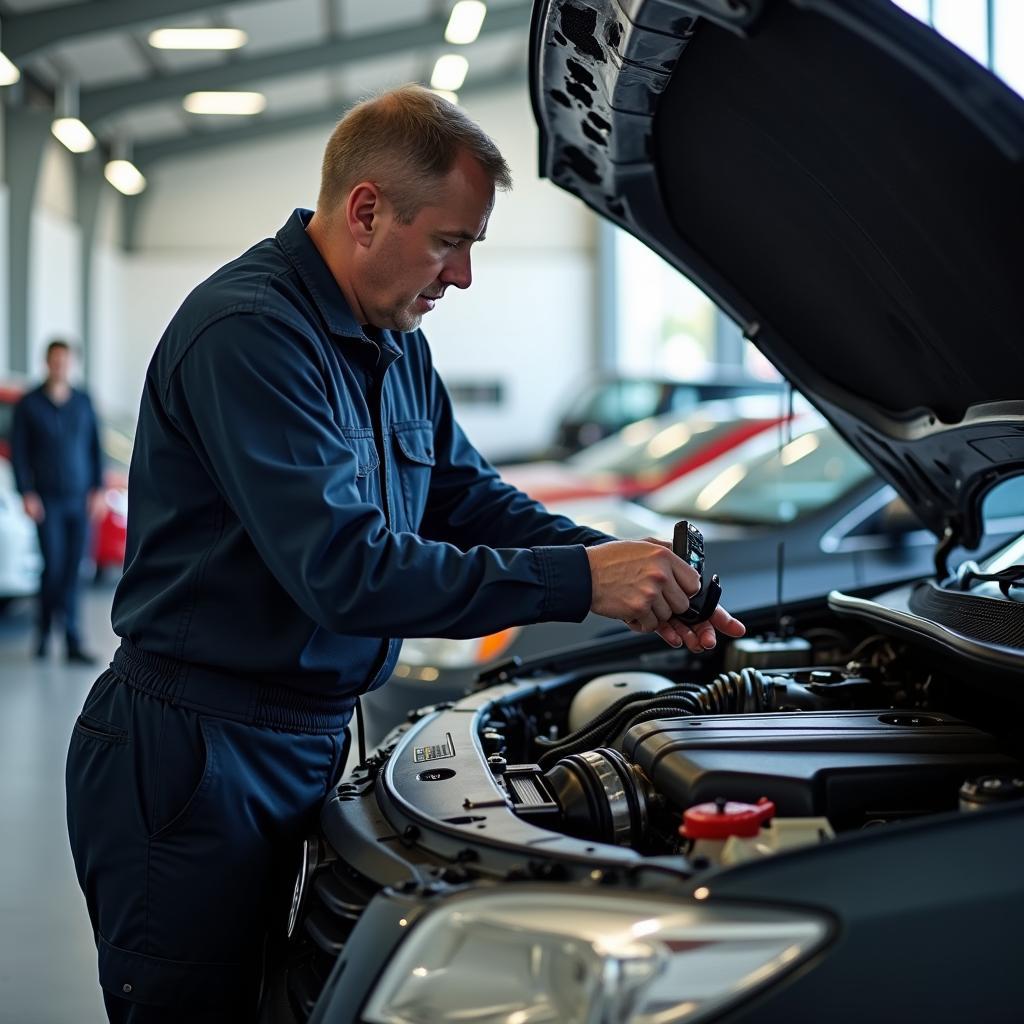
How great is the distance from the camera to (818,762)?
4.91ft

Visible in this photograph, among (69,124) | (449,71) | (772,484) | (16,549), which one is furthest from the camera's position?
(449,71)

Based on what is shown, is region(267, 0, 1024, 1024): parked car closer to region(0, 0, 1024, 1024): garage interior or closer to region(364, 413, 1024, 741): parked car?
region(364, 413, 1024, 741): parked car

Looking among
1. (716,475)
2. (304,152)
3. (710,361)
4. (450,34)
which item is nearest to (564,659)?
(716,475)

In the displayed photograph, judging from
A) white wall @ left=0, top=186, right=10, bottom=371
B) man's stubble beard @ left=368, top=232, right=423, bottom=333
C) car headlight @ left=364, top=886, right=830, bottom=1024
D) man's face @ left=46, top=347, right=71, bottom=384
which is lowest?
car headlight @ left=364, top=886, right=830, bottom=1024

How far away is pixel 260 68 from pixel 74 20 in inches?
115

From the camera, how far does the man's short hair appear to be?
1.59 metres

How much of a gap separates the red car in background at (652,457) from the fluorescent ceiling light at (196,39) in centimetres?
711

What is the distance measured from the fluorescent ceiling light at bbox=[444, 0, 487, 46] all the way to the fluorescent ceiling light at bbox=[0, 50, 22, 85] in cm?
426

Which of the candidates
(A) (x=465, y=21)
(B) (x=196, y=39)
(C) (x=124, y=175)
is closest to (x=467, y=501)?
(B) (x=196, y=39)

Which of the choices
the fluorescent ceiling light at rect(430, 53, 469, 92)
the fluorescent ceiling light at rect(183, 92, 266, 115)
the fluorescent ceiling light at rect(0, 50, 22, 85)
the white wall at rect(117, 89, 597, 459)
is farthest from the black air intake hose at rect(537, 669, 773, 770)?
the white wall at rect(117, 89, 597, 459)

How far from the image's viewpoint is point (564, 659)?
2.43 metres

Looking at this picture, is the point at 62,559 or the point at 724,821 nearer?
the point at 724,821

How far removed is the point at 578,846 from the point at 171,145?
55.0 feet

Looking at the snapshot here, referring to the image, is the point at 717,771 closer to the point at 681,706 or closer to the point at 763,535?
the point at 681,706
